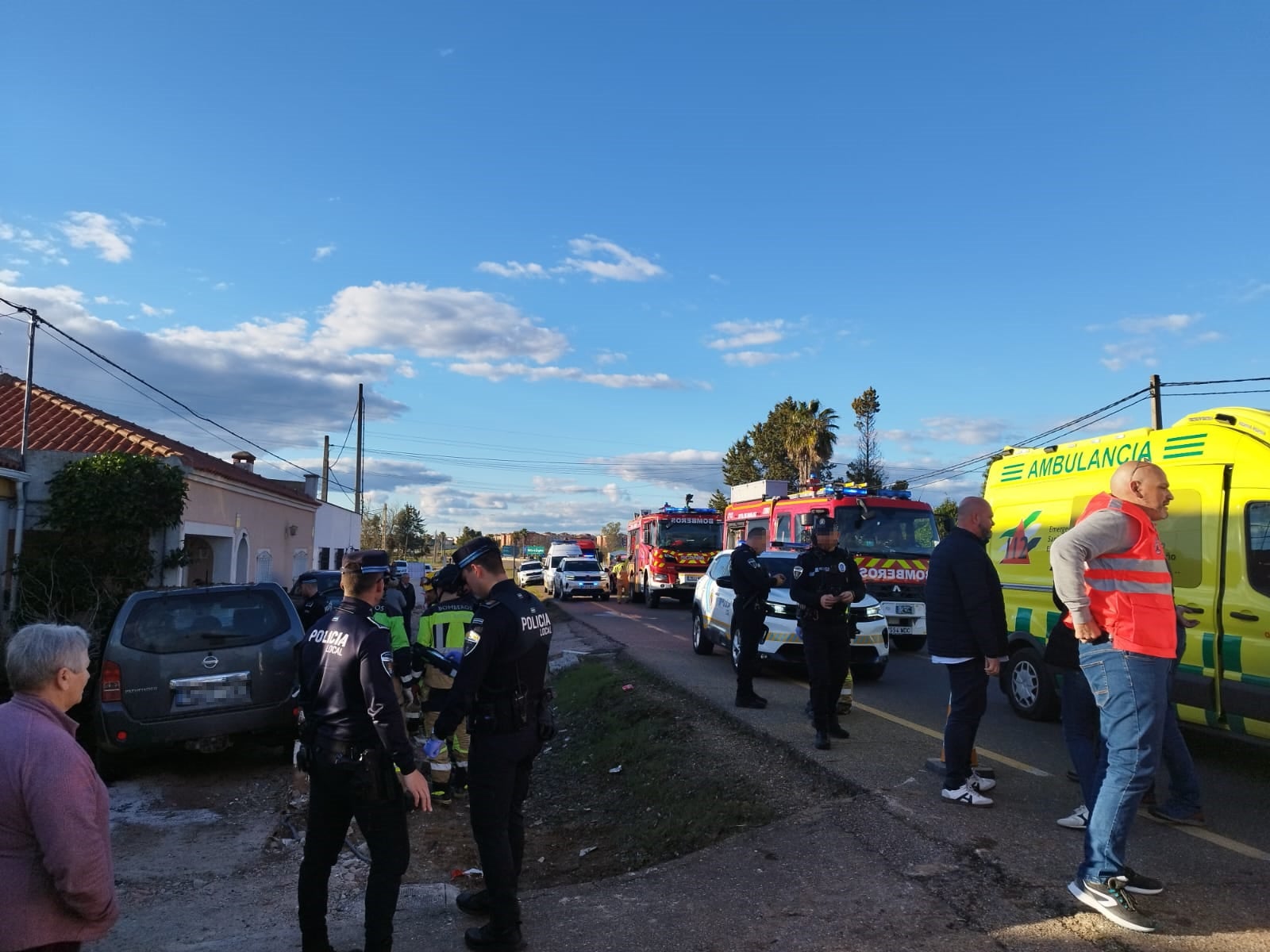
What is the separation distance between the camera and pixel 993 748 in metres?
7.36

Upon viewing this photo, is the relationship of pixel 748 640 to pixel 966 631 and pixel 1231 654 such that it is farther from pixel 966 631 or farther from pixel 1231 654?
pixel 1231 654

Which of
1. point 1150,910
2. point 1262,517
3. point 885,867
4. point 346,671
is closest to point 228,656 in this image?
point 346,671

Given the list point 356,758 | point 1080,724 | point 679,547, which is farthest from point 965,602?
point 679,547

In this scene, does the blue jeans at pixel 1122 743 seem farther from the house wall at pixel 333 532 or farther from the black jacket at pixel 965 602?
the house wall at pixel 333 532

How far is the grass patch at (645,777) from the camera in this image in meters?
5.98

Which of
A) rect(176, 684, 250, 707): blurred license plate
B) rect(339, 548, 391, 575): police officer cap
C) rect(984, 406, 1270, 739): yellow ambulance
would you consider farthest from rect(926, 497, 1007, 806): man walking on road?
rect(176, 684, 250, 707): blurred license plate

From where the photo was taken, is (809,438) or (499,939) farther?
(809,438)

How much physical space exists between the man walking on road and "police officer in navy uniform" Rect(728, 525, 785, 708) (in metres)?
2.80

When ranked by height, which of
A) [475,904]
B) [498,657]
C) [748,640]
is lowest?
[475,904]

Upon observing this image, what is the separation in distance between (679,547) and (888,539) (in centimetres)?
1045

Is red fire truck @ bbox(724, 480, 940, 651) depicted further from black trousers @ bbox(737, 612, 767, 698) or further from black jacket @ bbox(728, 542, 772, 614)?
black jacket @ bbox(728, 542, 772, 614)

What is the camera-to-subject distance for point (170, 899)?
208 inches

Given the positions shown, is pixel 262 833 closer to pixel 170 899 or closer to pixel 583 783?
pixel 170 899

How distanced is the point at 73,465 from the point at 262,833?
10269 mm
